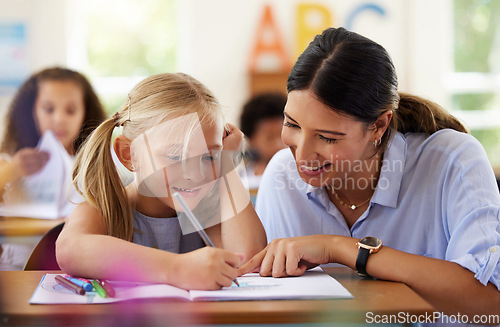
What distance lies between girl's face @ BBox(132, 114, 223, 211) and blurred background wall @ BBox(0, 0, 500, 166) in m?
3.87

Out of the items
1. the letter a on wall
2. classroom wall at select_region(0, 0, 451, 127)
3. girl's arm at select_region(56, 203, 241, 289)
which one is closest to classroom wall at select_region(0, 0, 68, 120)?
classroom wall at select_region(0, 0, 451, 127)

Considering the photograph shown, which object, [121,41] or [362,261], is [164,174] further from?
[121,41]

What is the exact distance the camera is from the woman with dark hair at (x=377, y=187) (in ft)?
3.23

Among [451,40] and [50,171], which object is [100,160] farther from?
[451,40]

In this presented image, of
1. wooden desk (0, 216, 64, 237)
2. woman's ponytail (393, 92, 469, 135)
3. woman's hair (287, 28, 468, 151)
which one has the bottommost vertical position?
wooden desk (0, 216, 64, 237)

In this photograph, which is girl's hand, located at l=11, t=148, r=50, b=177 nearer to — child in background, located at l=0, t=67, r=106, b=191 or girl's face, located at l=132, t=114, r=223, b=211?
child in background, located at l=0, t=67, r=106, b=191

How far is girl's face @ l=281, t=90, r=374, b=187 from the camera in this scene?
114cm

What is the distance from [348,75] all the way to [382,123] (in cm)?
16

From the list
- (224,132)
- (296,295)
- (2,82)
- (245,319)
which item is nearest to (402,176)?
(224,132)

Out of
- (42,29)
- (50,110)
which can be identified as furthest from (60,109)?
(42,29)

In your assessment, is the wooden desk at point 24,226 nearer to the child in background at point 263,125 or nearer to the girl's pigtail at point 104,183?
the girl's pigtail at point 104,183

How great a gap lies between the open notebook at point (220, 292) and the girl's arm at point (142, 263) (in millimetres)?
16

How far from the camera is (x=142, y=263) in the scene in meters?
0.90

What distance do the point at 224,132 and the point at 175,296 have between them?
55 centimetres
